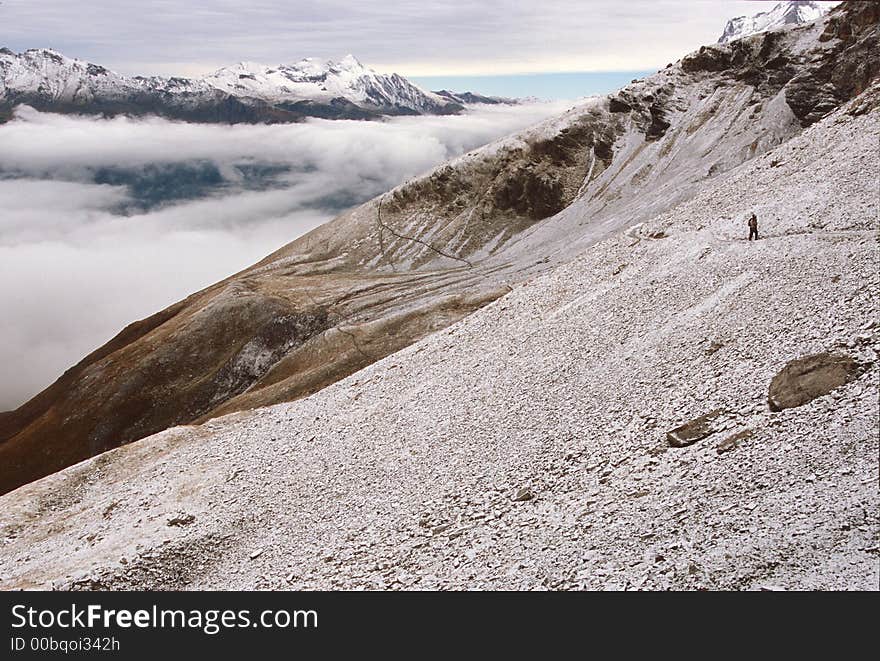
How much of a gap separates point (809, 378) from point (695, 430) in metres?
4.55

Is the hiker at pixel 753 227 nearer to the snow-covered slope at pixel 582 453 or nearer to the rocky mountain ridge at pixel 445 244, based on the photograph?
the snow-covered slope at pixel 582 453

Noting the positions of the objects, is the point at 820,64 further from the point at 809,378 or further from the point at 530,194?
the point at 809,378

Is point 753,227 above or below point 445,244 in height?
below

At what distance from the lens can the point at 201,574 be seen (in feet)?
97.0

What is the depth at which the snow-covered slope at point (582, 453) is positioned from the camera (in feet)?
66.2

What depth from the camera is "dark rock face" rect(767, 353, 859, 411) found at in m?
23.1

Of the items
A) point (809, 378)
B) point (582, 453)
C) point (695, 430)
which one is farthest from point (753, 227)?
point (582, 453)

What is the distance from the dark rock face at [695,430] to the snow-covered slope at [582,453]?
0.19 metres

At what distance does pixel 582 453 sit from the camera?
2711cm

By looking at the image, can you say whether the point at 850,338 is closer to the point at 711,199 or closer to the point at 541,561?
the point at 541,561

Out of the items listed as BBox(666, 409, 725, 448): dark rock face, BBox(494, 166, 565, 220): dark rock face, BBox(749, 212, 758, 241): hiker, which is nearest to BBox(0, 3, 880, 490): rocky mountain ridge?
BBox(494, 166, 565, 220): dark rock face

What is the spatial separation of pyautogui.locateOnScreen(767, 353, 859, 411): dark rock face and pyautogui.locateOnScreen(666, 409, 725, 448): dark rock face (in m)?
2.04

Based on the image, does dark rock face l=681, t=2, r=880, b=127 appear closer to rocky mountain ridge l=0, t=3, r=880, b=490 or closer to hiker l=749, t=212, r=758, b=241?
rocky mountain ridge l=0, t=3, r=880, b=490

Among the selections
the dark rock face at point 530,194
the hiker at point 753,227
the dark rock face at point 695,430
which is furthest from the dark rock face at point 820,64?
the dark rock face at point 695,430
